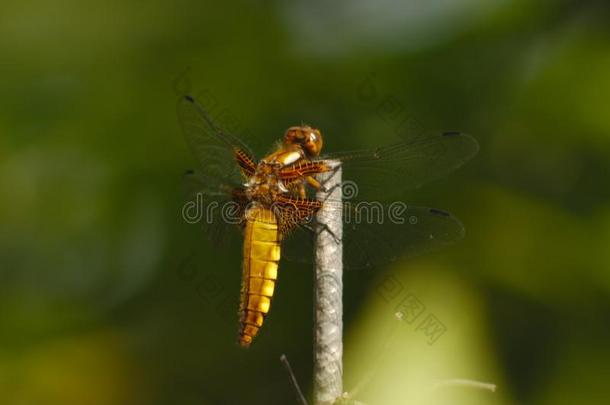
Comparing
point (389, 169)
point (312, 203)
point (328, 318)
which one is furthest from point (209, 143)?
point (328, 318)

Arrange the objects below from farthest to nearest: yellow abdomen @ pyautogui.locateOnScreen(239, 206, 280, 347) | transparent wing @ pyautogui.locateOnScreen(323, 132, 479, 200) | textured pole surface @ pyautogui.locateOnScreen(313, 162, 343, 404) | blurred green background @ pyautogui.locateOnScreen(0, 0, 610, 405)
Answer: blurred green background @ pyautogui.locateOnScreen(0, 0, 610, 405), transparent wing @ pyautogui.locateOnScreen(323, 132, 479, 200), yellow abdomen @ pyautogui.locateOnScreen(239, 206, 280, 347), textured pole surface @ pyautogui.locateOnScreen(313, 162, 343, 404)

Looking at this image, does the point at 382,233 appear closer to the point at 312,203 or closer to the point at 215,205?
the point at 312,203

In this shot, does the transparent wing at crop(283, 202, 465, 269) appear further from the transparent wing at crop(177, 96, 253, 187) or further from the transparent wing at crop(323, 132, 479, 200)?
the transparent wing at crop(177, 96, 253, 187)

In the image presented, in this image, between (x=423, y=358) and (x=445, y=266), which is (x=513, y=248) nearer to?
(x=445, y=266)

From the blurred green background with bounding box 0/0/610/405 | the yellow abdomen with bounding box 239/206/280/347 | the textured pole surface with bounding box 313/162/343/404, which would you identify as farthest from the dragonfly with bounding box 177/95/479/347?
the textured pole surface with bounding box 313/162/343/404

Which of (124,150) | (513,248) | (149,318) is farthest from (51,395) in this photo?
(513,248)

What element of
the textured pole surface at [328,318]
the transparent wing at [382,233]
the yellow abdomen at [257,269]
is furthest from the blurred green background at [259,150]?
the textured pole surface at [328,318]

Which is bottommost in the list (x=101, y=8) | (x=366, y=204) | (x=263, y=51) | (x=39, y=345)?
Answer: (x=39, y=345)
